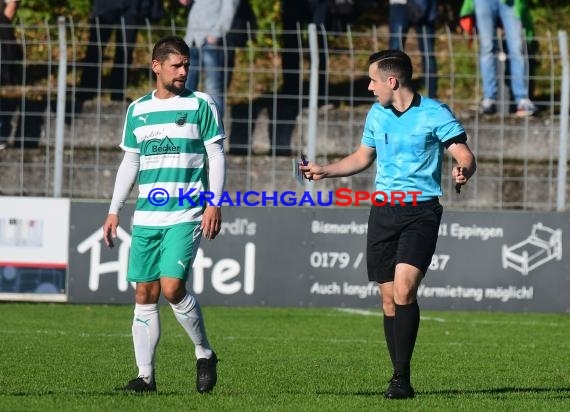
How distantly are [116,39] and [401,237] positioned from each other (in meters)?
8.88

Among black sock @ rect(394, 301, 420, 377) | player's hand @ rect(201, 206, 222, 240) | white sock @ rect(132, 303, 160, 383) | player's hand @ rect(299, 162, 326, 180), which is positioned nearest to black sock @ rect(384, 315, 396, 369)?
black sock @ rect(394, 301, 420, 377)

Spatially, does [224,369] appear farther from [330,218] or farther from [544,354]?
[330,218]

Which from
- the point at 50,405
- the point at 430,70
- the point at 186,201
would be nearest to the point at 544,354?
the point at 186,201

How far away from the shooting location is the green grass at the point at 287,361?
7.64m

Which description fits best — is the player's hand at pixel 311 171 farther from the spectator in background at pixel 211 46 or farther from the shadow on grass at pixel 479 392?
the spectator in background at pixel 211 46

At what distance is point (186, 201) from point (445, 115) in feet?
5.20

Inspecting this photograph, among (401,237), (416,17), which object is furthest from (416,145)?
(416,17)

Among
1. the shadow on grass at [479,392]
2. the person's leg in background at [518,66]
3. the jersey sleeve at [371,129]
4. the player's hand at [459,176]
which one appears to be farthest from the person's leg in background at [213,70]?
the player's hand at [459,176]

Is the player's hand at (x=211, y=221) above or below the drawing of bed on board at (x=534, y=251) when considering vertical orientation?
above

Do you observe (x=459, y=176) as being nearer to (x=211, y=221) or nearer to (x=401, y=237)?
(x=401, y=237)

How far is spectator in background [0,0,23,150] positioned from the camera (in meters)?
15.2

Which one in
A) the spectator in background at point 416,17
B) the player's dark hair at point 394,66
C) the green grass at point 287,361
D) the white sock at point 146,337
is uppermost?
the spectator in background at point 416,17

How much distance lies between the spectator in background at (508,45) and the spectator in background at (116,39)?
3925 millimetres

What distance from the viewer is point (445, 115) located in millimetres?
8031
